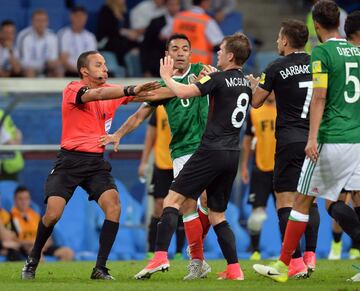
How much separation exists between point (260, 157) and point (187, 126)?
4.75 meters

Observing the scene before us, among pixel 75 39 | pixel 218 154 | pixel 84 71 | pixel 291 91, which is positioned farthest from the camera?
pixel 75 39

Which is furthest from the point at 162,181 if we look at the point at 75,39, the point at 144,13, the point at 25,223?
the point at 144,13

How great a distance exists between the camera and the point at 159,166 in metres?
15.5

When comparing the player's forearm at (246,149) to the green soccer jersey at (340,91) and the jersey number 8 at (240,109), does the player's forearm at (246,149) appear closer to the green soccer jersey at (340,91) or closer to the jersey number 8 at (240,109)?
the jersey number 8 at (240,109)

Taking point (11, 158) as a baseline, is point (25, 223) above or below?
below

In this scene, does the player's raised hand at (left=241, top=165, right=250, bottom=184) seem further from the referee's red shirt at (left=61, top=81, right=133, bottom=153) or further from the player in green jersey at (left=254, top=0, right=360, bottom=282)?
the player in green jersey at (left=254, top=0, right=360, bottom=282)

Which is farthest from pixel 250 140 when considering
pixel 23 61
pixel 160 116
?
pixel 23 61

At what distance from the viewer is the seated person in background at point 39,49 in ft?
63.8

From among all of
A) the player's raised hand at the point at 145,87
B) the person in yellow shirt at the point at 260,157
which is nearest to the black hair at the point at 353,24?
the player's raised hand at the point at 145,87

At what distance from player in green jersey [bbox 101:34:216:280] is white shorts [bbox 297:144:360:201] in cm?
151

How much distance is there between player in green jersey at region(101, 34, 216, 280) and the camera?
36.1 feet

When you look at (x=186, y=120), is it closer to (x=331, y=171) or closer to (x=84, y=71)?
(x=84, y=71)

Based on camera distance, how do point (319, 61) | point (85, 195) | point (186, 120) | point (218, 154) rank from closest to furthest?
point (319, 61) < point (218, 154) < point (186, 120) < point (85, 195)

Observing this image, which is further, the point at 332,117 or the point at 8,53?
the point at 8,53
